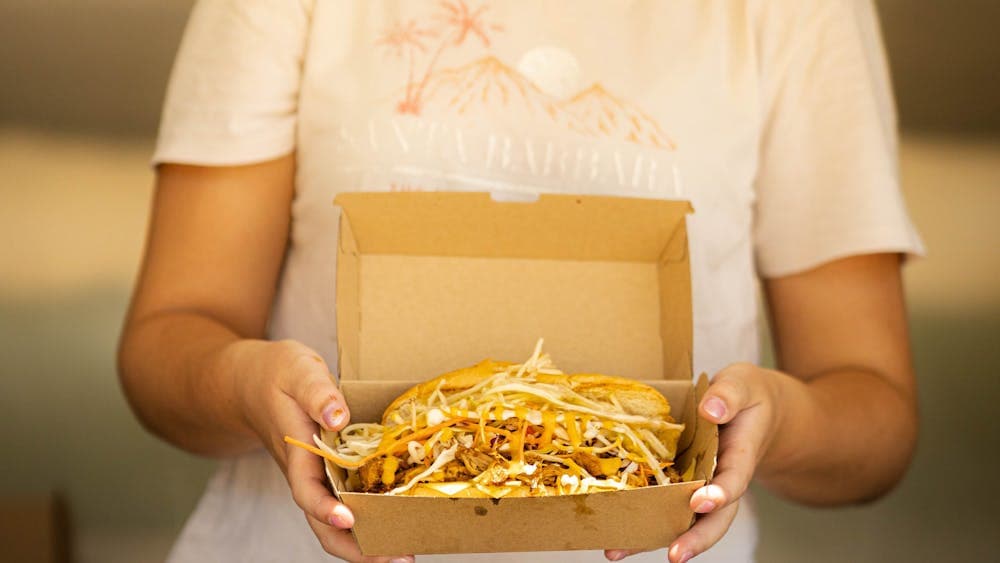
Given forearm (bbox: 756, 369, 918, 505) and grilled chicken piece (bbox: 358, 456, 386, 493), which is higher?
grilled chicken piece (bbox: 358, 456, 386, 493)

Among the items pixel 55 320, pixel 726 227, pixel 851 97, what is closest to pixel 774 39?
pixel 851 97

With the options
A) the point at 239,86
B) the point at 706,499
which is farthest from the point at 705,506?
the point at 239,86

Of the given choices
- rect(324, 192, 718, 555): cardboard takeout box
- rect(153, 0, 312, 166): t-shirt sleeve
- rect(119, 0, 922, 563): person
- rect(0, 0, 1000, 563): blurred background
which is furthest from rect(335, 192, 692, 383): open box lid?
rect(0, 0, 1000, 563): blurred background

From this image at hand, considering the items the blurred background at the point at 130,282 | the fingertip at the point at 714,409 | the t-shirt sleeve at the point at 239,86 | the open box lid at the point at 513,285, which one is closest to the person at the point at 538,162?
the t-shirt sleeve at the point at 239,86

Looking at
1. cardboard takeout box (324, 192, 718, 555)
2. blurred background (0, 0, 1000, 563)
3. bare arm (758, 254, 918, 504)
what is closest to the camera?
cardboard takeout box (324, 192, 718, 555)

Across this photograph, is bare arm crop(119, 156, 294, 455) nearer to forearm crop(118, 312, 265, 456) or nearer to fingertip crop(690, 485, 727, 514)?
forearm crop(118, 312, 265, 456)

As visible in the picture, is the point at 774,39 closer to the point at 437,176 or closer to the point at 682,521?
the point at 437,176

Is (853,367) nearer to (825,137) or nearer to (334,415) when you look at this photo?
(825,137)
